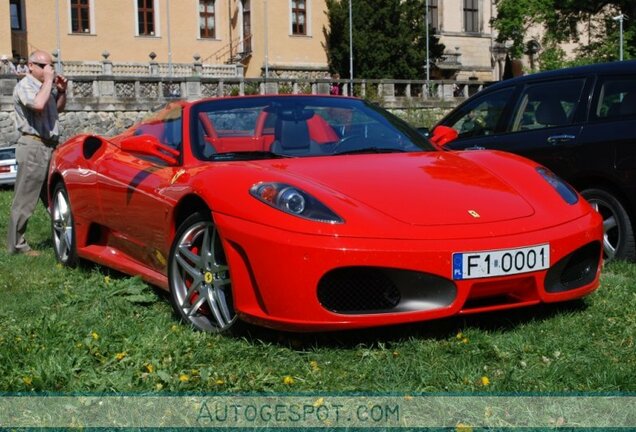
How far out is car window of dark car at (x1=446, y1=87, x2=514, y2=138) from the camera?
7.31m

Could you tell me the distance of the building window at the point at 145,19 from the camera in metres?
49.9

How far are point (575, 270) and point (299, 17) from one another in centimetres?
4863

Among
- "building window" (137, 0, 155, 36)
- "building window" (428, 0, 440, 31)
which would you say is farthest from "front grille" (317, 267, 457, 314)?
"building window" (428, 0, 440, 31)

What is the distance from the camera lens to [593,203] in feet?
21.4

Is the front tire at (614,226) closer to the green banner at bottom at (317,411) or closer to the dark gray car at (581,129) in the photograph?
the dark gray car at (581,129)

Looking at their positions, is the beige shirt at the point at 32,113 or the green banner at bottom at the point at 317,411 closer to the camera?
the green banner at bottom at the point at 317,411

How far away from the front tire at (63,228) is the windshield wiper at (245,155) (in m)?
2.05

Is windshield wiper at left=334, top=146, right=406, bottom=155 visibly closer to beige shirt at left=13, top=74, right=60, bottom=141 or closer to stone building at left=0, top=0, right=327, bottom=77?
beige shirt at left=13, top=74, right=60, bottom=141

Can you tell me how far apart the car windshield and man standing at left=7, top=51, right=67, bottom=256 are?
272 centimetres

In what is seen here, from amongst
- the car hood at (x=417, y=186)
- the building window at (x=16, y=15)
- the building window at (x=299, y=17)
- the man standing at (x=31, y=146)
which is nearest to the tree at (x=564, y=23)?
the building window at (x=299, y=17)

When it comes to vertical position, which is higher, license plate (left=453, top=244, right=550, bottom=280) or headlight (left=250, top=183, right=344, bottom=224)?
A: headlight (left=250, top=183, right=344, bottom=224)

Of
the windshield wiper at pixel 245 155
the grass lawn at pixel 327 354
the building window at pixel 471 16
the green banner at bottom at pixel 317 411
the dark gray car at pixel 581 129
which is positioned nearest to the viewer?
the green banner at bottom at pixel 317 411

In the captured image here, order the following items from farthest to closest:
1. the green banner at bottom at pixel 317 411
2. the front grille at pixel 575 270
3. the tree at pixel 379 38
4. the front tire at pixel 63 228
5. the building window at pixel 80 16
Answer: the tree at pixel 379 38, the building window at pixel 80 16, the front tire at pixel 63 228, the front grille at pixel 575 270, the green banner at bottom at pixel 317 411

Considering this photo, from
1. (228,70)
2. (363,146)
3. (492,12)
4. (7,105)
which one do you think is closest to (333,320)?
(363,146)
